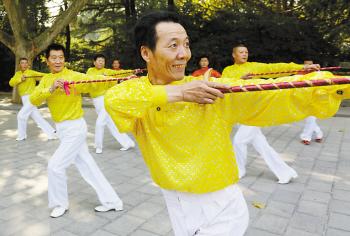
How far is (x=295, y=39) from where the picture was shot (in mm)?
12984

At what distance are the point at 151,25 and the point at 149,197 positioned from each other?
3109 mm

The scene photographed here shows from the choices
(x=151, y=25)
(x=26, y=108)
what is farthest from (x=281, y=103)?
(x=26, y=108)

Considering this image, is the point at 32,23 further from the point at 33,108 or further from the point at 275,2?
the point at 275,2

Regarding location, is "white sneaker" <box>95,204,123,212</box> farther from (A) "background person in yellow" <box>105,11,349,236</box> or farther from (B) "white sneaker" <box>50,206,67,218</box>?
(A) "background person in yellow" <box>105,11,349,236</box>

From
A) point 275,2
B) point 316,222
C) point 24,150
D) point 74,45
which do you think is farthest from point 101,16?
point 316,222

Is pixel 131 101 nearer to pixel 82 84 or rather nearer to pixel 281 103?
pixel 281 103

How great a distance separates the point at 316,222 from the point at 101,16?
18.1 meters

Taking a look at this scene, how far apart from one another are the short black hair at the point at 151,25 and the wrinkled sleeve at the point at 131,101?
0.23 m

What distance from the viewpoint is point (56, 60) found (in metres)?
4.21

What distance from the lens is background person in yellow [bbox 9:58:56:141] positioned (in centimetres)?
836

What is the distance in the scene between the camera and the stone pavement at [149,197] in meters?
3.65

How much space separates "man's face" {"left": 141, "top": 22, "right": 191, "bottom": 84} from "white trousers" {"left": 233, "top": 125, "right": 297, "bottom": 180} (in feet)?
10.9

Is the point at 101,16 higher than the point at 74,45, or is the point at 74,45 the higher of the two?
the point at 101,16

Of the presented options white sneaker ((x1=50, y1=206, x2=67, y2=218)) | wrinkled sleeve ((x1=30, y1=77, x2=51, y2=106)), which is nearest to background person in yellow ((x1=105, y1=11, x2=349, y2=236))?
wrinkled sleeve ((x1=30, y1=77, x2=51, y2=106))
